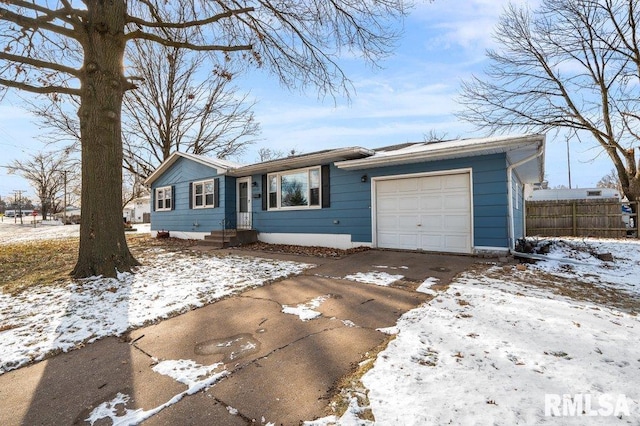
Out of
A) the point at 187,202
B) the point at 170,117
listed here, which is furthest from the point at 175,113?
the point at 187,202

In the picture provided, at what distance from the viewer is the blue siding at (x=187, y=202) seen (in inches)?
468

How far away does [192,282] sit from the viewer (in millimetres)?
5254

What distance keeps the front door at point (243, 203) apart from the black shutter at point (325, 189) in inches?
143

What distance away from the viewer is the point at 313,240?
32.1 ft

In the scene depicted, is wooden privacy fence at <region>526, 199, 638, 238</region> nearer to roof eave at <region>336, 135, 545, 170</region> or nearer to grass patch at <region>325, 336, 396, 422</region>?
roof eave at <region>336, 135, 545, 170</region>

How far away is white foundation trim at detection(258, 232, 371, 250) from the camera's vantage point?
9.05 metres

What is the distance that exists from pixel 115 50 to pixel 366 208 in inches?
268

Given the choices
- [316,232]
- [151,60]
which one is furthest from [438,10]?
[151,60]

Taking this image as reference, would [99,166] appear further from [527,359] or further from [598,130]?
[598,130]

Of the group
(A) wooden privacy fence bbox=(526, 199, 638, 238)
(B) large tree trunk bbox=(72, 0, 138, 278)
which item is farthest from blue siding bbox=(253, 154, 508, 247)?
(A) wooden privacy fence bbox=(526, 199, 638, 238)

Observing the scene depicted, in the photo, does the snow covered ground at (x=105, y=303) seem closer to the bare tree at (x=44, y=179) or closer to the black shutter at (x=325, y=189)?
the black shutter at (x=325, y=189)

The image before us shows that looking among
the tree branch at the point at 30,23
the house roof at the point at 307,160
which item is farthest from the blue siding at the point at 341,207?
the tree branch at the point at 30,23

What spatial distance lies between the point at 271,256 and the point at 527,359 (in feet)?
21.1

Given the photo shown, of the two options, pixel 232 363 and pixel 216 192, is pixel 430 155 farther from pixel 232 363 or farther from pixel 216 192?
pixel 216 192
